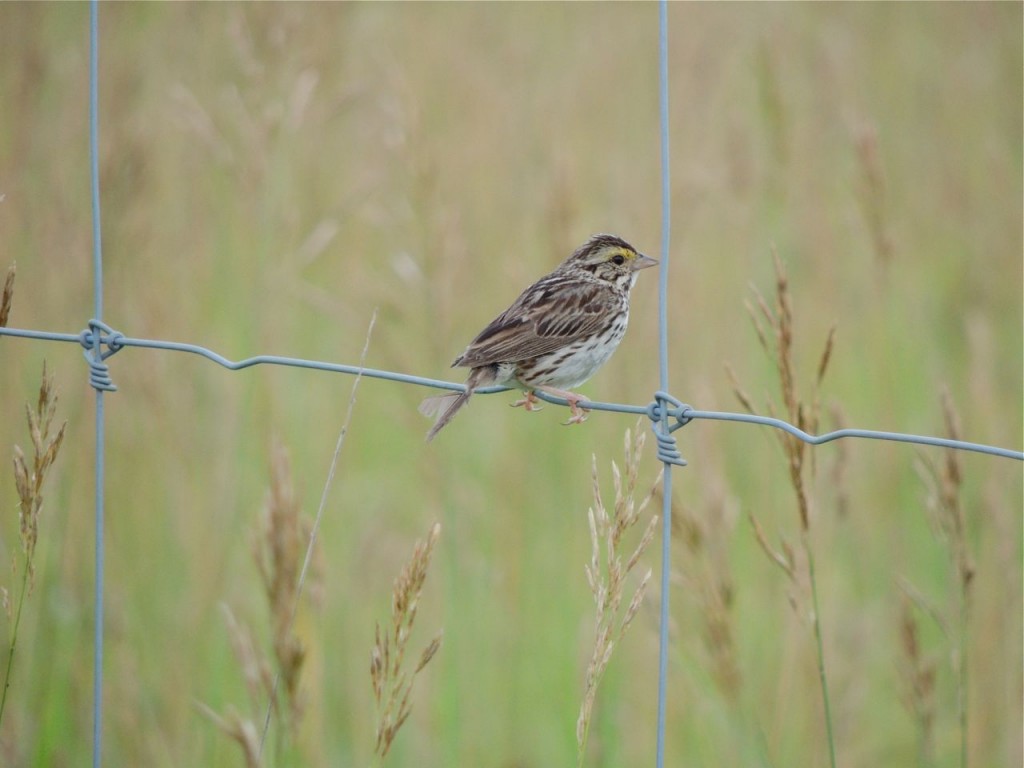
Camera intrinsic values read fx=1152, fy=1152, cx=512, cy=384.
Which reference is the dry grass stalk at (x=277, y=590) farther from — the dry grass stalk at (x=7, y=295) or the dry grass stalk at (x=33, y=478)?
the dry grass stalk at (x=7, y=295)

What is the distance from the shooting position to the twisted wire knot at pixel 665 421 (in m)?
2.33

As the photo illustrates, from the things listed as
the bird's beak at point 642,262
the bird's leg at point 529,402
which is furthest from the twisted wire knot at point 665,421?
the bird's beak at point 642,262

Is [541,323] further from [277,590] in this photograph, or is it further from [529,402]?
[277,590]

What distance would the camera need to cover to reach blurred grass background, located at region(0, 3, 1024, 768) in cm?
351

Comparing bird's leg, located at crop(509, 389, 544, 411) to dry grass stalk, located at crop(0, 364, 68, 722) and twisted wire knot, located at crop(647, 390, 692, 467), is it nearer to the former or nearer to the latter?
twisted wire knot, located at crop(647, 390, 692, 467)

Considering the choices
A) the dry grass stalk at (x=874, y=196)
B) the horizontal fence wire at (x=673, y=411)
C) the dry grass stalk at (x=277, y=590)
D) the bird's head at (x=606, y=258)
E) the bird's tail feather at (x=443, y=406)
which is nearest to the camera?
the horizontal fence wire at (x=673, y=411)

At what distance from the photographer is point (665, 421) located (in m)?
2.39

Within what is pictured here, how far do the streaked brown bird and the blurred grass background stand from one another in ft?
0.49

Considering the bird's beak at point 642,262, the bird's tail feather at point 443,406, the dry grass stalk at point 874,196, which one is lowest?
the bird's tail feather at point 443,406

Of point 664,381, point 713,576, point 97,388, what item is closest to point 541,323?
point 713,576

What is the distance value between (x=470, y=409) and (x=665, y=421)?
2753mm

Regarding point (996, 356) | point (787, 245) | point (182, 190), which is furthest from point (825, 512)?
point (182, 190)

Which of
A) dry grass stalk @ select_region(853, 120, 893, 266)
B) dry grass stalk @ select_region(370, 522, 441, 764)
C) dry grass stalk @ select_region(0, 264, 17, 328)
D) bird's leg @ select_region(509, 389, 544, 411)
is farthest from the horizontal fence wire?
dry grass stalk @ select_region(853, 120, 893, 266)

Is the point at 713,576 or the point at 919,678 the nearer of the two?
the point at 919,678
